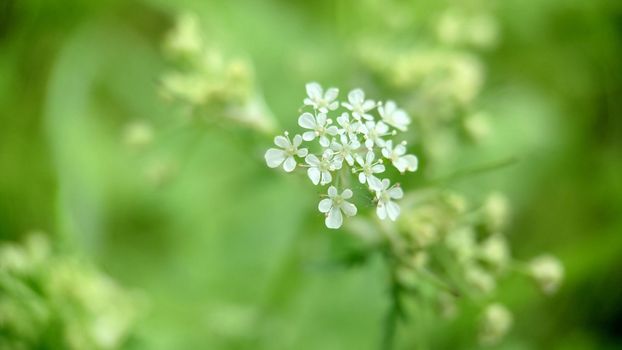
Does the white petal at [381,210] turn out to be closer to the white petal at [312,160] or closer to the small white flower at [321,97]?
the white petal at [312,160]

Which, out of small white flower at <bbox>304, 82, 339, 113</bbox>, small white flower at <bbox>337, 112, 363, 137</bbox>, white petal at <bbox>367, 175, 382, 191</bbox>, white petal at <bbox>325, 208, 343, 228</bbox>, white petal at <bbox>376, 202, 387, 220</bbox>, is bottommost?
white petal at <bbox>325, 208, 343, 228</bbox>

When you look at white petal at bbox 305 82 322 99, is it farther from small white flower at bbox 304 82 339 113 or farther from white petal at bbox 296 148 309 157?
white petal at bbox 296 148 309 157

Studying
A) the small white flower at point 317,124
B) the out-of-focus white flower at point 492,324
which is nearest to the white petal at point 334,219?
the small white flower at point 317,124

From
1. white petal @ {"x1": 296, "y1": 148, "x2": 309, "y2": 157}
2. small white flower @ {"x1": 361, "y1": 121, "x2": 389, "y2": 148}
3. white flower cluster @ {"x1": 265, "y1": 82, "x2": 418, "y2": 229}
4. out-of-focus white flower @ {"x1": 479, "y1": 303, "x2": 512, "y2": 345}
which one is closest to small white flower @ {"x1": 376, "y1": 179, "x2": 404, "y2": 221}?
white flower cluster @ {"x1": 265, "y1": 82, "x2": 418, "y2": 229}

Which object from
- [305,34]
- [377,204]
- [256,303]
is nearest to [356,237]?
[377,204]

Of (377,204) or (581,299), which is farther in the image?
(581,299)

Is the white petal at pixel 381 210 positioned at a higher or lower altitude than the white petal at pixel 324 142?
lower

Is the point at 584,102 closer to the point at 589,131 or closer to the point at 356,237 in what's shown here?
the point at 589,131
